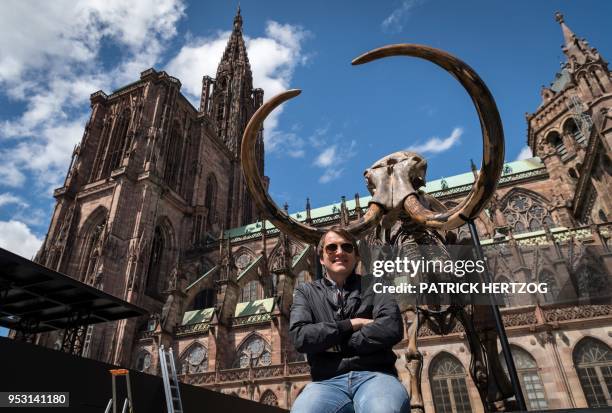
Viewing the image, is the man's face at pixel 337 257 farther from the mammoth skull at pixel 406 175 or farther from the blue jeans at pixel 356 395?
the mammoth skull at pixel 406 175

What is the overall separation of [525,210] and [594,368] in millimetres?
14360


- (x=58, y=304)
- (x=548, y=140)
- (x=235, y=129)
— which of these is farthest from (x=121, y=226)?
(x=548, y=140)

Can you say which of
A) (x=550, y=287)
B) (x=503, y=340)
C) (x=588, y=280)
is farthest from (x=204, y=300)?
(x=503, y=340)

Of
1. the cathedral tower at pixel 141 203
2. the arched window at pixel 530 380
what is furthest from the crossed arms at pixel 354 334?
the cathedral tower at pixel 141 203

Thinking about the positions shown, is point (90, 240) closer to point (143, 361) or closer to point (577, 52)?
point (143, 361)

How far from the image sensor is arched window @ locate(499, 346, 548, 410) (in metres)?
14.7

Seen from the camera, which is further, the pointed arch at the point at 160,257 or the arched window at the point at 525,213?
the pointed arch at the point at 160,257

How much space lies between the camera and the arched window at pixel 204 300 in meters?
31.1

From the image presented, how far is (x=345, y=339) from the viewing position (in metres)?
1.92

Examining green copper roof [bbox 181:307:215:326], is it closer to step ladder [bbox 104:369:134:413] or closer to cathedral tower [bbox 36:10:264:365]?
cathedral tower [bbox 36:10:264:365]

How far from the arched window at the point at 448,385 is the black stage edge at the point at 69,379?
14.1 m

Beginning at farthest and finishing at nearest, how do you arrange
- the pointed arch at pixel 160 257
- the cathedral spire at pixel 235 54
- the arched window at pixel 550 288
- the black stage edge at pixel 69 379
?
the cathedral spire at pixel 235 54
the pointed arch at pixel 160 257
the arched window at pixel 550 288
the black stage edge at pixel 69 379

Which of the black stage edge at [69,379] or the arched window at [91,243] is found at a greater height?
the arched window at [91,243]

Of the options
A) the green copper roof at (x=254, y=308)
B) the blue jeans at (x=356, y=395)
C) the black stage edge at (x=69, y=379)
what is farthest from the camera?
the green copper roof at (x=254, y=308)
